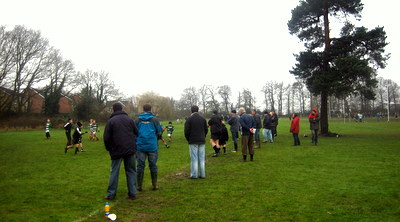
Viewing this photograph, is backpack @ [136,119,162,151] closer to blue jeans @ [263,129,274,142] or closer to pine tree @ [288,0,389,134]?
blue jeans @ [263,129,274,142]

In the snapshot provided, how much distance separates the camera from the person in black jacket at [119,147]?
6.37 m

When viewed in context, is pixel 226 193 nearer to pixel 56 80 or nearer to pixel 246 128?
pixel 246 128

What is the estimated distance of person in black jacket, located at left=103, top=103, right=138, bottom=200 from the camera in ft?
20.9

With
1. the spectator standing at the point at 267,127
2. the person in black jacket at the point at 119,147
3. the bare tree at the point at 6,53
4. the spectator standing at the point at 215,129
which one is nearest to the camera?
the person in black jacket at the point at 119,147

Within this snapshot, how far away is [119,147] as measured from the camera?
6.37 metres

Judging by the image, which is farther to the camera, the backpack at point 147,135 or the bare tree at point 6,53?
the bare tree at point 6,53

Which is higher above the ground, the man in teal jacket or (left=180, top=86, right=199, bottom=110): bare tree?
(left=180, top=86, right=199, bottom=110): bare tree

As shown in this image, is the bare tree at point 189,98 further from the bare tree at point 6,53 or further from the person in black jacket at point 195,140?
the person in black jacket at point 195,140

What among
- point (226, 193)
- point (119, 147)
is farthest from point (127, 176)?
point (226, 193)

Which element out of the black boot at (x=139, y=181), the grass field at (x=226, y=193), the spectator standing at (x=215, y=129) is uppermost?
the spectator standing at (x=215, y=129)

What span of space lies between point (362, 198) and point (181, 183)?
414 cm

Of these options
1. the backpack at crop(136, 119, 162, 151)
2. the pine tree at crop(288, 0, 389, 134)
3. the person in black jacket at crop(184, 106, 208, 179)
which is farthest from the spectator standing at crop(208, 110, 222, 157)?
the pine tree at crop(288, 0, 389, 134)

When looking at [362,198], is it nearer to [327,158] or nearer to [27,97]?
[327,158]

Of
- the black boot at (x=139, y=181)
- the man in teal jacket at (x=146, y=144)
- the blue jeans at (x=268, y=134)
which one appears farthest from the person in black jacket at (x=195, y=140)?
the blue jeans at (x=268, y=134)
